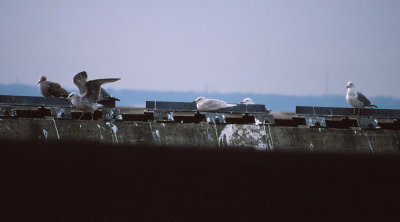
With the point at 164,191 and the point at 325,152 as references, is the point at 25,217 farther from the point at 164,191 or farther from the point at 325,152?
the point at 325,152

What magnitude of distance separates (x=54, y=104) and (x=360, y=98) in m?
8.01

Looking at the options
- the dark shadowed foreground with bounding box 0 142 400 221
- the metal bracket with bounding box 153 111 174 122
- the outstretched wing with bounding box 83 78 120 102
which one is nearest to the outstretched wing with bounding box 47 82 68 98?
the outstretched wing with bounding box 83 78 120 102

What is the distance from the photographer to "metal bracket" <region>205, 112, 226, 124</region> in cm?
1469

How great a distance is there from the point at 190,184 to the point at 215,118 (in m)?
3.89

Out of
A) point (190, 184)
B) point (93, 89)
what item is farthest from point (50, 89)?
point (190, 184)

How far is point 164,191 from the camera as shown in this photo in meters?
10.2

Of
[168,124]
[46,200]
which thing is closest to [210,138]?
[168,124]

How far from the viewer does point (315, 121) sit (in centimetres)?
1461

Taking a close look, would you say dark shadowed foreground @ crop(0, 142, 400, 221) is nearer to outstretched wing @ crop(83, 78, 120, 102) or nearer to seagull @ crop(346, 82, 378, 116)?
outstretched wing @ crop(83, 78, 120, 102)

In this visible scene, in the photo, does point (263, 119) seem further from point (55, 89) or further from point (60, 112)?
point (55, 89)

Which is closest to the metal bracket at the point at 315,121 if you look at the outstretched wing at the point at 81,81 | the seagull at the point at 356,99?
the seagull at the point at 356,99

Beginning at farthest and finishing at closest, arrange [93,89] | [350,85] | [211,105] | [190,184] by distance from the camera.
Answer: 1. [350,85]
2. [211,105]
3. [93,89]
4. [190,184]

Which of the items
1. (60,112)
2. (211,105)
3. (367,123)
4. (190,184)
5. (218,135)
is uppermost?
(211,105)

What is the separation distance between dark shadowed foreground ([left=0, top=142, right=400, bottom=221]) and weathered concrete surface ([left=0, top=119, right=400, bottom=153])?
0.83 ft
